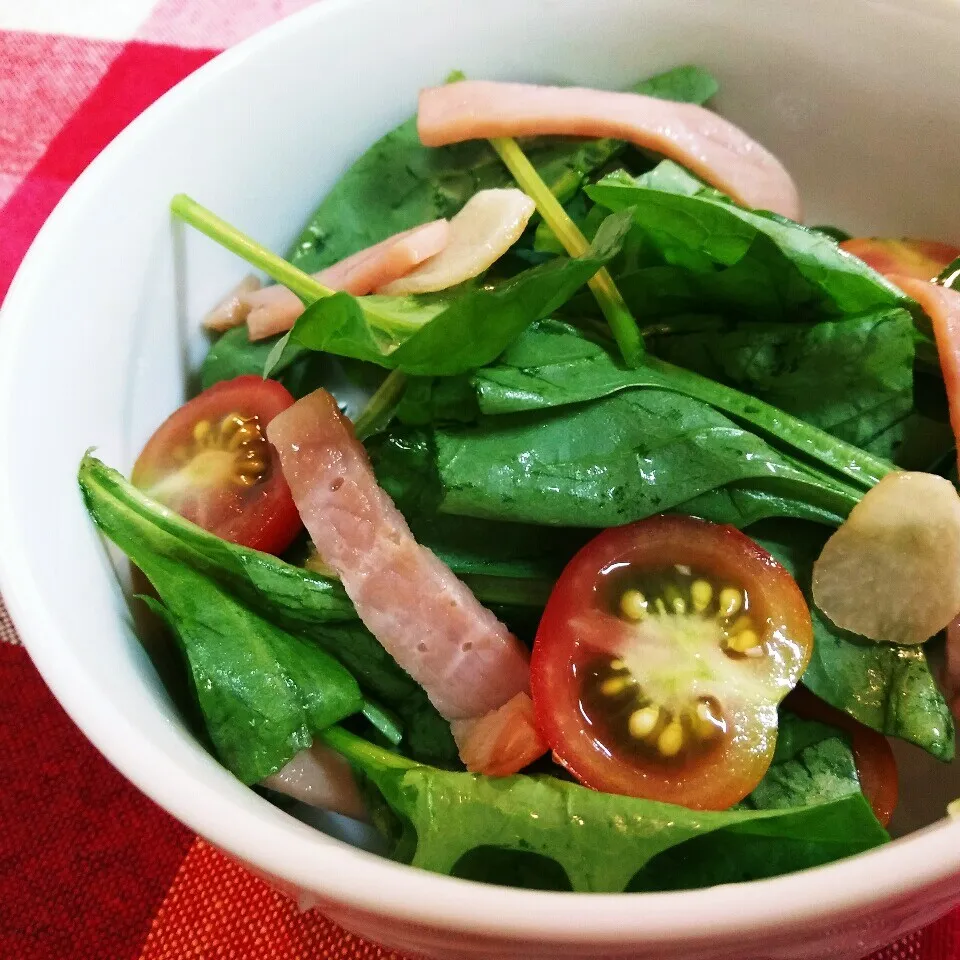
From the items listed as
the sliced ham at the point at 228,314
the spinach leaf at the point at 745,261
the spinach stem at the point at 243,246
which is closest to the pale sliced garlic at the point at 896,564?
the spinach leaf at the point at 745,261

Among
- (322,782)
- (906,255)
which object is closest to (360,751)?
(322,782)

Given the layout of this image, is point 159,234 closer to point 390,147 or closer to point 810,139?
point 390,147

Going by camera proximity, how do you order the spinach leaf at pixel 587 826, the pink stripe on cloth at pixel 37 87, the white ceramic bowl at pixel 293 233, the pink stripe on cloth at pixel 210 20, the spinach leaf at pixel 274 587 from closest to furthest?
the white ceramic bowl at pixel 293 233 < the spinach leaf at pixel 587 826 < the spinach leaf at pixel 274 587 < the pink stripe on cloth at pixel 37 87 < the pink stripe on cloth at pixel 210 20

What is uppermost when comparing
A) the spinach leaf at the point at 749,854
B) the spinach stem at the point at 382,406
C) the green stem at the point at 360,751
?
the spinach stem at the point at 382,406

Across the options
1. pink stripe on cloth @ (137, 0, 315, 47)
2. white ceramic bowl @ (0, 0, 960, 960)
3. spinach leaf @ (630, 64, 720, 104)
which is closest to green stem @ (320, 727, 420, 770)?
white ceramic bowl @ (0, 0, 960, 960)

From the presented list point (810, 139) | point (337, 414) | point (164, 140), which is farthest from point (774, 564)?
point (164, 140)

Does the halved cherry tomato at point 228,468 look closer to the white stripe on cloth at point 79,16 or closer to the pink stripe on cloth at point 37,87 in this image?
the pink stripe on cloth at point 37,87

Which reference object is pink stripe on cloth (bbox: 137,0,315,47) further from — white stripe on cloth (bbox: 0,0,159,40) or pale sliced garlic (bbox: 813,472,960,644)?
pale sliced garlic (bbox: 813,472,960,644)
